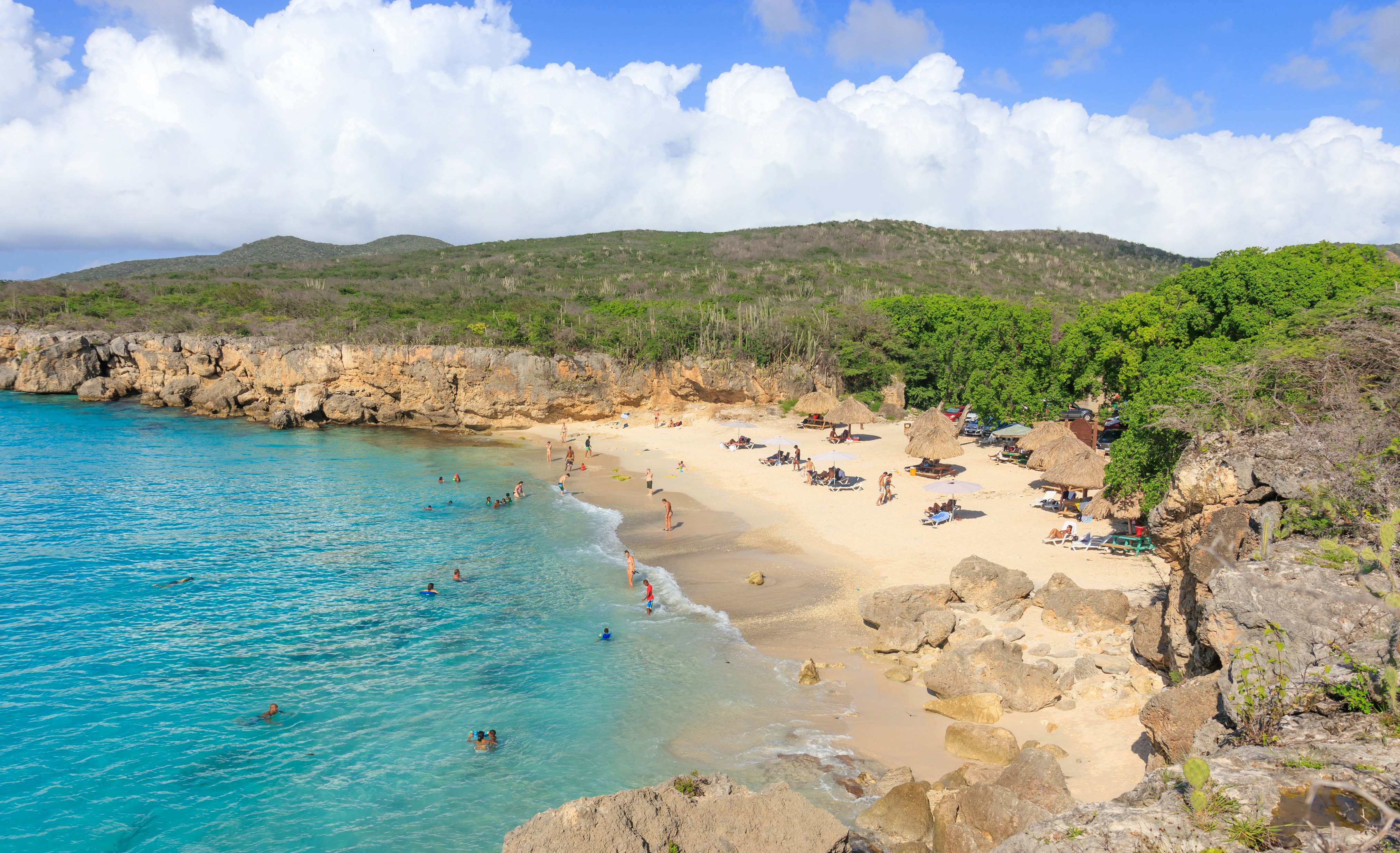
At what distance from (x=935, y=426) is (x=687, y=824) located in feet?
76.0

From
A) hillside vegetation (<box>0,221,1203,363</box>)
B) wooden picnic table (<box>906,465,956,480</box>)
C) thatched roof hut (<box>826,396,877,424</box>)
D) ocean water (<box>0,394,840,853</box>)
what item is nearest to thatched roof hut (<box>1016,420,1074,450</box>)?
wooden picnic table (<box>906,465,956,480</box>)

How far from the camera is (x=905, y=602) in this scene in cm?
1570

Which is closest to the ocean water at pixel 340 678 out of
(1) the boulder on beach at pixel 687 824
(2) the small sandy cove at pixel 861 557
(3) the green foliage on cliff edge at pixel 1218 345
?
(2) the small sandy cove at pixel 861 557

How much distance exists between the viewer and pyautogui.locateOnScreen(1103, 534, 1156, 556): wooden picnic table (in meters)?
18.6

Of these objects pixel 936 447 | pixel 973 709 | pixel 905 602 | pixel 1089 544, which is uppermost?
pixel 936 447

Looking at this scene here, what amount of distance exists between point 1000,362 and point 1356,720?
30967mm

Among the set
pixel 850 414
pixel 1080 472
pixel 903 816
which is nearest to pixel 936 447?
pixel 1080 472

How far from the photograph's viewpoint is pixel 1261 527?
8766mm

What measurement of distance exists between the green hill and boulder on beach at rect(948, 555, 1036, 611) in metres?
100

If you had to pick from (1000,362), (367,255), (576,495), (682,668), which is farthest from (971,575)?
(367,255)

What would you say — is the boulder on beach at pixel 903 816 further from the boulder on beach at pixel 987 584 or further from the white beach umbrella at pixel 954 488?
the white beach umbrella at pixel 954 488

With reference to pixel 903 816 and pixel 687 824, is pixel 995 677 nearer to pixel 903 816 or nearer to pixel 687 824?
pixel 903 816

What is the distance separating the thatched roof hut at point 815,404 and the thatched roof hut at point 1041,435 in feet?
35.4

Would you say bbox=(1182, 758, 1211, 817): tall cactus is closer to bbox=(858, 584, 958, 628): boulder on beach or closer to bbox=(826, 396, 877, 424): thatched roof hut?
bbox=(858, 584, 958, 628): boulder on beach
